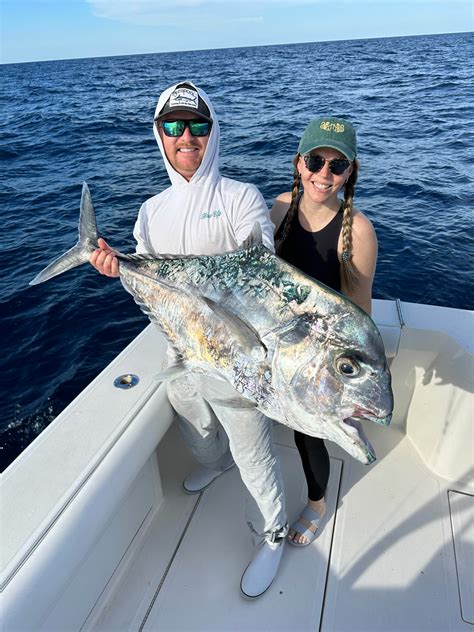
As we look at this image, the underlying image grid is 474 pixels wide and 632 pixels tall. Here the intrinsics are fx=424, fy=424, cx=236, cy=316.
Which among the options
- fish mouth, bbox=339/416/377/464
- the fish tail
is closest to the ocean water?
the fish tail

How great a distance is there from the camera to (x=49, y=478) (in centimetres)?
176

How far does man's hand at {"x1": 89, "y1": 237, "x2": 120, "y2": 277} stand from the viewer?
2.04 m

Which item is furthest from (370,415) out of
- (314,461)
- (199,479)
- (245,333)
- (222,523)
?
(199,479)

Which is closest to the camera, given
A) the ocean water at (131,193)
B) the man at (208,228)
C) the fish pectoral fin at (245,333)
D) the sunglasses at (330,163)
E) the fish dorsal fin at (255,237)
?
the fish pectoral fin at (245,333)

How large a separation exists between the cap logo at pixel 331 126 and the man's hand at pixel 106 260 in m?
1.17

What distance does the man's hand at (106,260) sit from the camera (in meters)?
2.04

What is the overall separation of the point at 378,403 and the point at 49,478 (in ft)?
4.42

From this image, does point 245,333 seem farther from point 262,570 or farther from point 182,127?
point 262,570

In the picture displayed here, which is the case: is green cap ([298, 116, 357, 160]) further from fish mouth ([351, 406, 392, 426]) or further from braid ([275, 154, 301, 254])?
fish mouth ([351, 406, 392, 426])

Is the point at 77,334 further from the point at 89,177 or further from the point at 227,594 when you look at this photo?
the point at 89,177

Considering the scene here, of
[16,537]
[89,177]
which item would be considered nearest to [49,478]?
[16,537]

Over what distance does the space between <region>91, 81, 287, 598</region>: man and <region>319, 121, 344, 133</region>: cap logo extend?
46cm

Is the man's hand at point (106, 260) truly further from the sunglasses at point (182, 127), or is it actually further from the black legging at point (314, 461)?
the black legging at point (314, 461)

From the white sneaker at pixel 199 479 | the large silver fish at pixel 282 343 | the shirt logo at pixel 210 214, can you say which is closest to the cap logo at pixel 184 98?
the shirt logo at pixel 210 214
